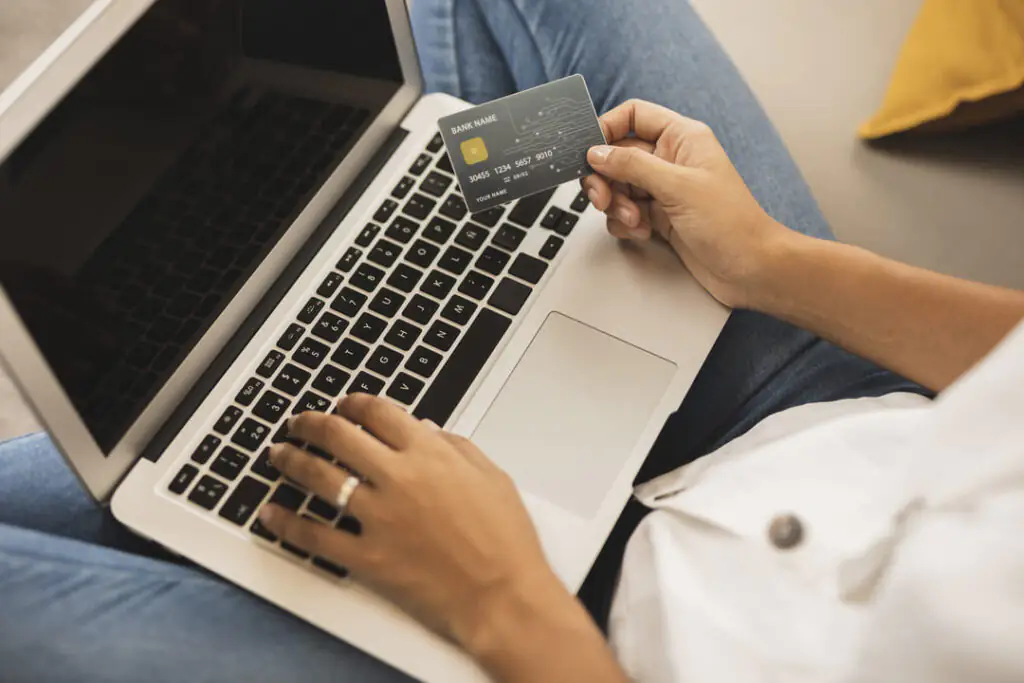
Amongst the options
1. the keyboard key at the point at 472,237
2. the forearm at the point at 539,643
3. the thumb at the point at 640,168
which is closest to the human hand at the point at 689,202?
the thumb at the point at 640,168

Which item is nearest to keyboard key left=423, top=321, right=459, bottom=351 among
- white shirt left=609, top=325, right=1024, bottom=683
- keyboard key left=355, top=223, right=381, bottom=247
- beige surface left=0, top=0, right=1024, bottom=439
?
keyboard key left=355, top=223, right=381, bottom=247

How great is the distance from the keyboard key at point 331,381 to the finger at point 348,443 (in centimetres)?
5

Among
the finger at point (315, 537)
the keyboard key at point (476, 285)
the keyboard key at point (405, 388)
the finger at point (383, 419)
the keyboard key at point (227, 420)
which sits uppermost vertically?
the keyboard key at point (476, 285)

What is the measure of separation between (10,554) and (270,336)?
25 cm

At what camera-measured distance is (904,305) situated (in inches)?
26.5

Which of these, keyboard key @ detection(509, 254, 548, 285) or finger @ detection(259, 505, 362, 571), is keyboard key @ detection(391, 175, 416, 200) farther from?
finger @ detection(259, 505, 362, 571)

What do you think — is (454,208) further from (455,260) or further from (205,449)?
(205,449)

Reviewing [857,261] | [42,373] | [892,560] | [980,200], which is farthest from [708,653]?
[980,200]

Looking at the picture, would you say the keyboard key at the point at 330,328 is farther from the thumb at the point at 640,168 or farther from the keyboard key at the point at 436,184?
the thumb at the point at 640,168

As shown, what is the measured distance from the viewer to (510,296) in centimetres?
72

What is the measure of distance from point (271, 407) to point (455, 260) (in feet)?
0.67

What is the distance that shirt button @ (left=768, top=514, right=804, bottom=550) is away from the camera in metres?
0.54

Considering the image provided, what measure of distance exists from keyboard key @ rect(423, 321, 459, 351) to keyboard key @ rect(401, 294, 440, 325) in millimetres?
10

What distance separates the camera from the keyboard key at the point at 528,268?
0.73 metres
